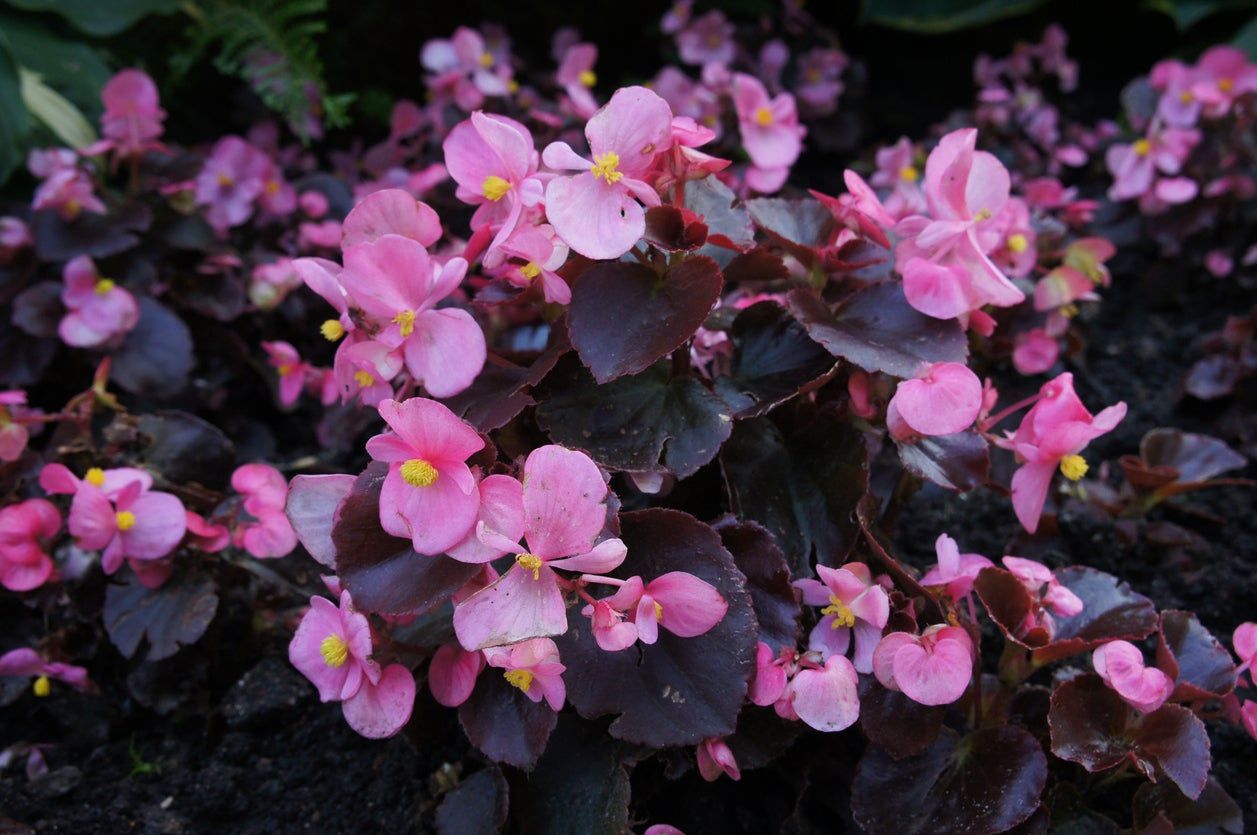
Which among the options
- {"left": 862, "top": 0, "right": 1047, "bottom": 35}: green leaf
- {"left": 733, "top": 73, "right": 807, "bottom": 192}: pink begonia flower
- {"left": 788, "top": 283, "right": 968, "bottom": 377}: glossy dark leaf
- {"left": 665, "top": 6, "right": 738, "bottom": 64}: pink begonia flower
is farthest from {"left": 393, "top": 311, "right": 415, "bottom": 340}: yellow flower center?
{"left": 862, "top": 0, "right": 1047, "bottom": 35}: green leaf

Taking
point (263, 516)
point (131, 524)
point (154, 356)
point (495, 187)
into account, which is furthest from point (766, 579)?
point (154, 356)

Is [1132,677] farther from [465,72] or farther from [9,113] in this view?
[9,113]

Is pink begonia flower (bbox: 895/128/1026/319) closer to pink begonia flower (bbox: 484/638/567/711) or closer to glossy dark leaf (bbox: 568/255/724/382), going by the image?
glossy dark leaf (bbox: 568/255/724/382)

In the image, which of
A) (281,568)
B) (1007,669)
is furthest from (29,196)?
(1007,669)

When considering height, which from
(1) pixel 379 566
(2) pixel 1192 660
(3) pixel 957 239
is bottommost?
(2) pixel 1192 660

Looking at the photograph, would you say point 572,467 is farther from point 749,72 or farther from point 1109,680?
point 749,72

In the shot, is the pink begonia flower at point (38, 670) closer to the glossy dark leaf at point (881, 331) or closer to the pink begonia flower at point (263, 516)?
the pink begonia flower at point (263, 516)

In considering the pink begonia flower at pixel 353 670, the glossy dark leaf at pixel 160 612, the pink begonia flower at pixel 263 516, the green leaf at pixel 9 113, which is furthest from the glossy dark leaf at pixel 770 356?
the green leaf at pixel 9 113
